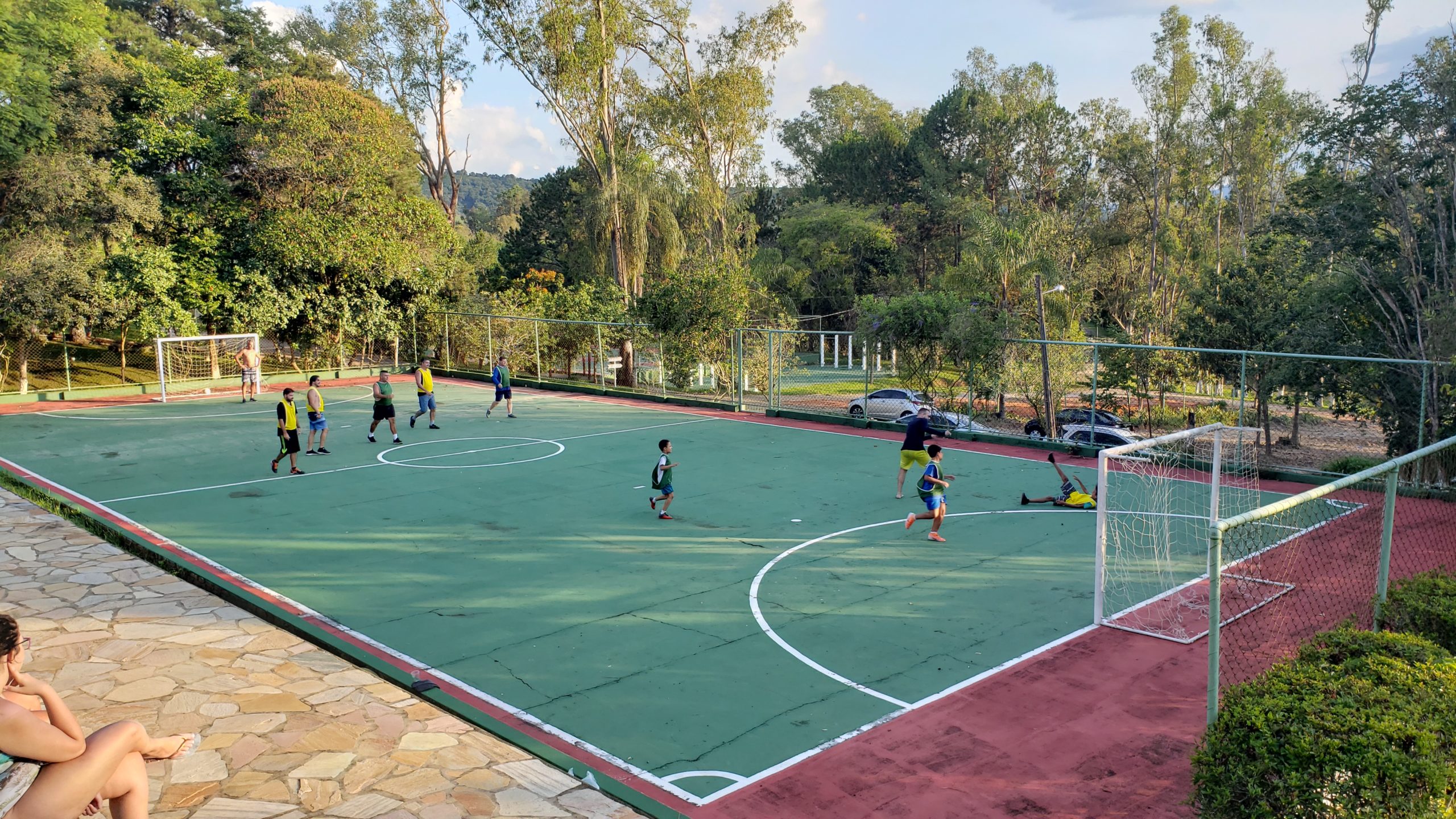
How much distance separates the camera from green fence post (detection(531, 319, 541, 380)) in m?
30.2

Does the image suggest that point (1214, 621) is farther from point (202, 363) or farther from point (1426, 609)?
point (202, 363)

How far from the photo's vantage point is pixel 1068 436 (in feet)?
75.6

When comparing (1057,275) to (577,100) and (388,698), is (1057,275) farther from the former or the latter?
(388,698)

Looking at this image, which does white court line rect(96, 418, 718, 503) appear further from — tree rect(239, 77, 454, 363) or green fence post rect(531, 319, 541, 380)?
tree rect(239, 77, 454, 363)

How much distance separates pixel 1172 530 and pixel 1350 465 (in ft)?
21.2

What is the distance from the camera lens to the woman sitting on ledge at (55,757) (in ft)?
14.1

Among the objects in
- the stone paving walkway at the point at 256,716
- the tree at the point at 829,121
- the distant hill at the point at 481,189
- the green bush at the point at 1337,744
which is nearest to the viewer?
the green bush at the point at 1337,744

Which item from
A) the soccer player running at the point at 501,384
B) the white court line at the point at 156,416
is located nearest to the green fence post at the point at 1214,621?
the soccer player running at the point at 501,384

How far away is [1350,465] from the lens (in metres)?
17.0

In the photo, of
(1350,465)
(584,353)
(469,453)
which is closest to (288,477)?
(469,453)

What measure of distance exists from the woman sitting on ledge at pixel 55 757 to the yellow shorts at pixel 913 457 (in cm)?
1087

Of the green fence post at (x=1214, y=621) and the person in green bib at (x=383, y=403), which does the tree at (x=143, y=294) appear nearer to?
the person in green bib at (x=383, y=403)

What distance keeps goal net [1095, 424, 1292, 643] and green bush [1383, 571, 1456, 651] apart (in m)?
1.36

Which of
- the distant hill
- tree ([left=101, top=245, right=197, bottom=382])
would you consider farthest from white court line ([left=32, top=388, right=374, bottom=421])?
the distant hill
